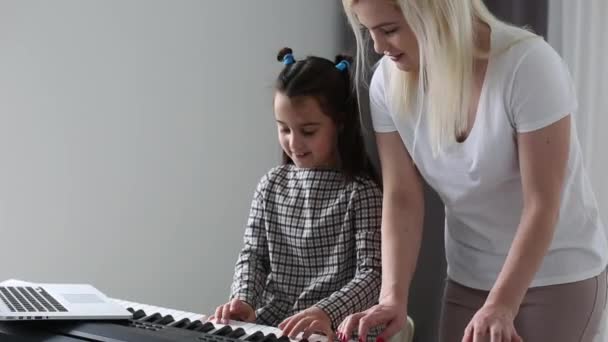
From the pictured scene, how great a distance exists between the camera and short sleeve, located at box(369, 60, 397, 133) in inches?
61.7

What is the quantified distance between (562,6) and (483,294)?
91 cm

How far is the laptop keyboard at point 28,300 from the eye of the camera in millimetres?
1394

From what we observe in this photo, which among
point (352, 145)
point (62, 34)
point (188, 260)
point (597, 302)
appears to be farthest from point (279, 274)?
point (62, 34)

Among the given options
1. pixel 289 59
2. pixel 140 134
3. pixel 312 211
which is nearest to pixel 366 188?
pixel 312 211

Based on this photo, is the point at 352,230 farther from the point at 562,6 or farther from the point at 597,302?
the point at 562,6

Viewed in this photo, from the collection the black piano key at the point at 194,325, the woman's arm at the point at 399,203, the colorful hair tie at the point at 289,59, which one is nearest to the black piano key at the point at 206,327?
the black piano key at the point at 194,325

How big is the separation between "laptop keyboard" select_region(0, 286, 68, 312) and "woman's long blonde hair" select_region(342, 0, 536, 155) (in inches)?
28.2

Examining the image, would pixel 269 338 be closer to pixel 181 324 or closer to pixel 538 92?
pixel 181 324

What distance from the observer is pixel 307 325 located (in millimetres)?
1435

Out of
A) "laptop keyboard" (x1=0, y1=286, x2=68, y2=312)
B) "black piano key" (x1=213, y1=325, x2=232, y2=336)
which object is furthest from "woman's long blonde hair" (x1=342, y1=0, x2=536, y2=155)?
"laptop keyboard" (x1=0, y1=286, x2=68, y2=312)

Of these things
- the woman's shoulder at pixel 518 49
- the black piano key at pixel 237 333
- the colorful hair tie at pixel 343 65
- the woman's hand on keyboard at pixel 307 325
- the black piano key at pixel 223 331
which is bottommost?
the woman's hand on keyboard at pixel 307 325

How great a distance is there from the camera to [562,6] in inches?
82.8

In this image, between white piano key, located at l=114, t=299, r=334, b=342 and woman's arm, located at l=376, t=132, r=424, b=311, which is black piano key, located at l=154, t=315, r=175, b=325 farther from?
woman's arm, located at l=376, t=132, r=424, b=311

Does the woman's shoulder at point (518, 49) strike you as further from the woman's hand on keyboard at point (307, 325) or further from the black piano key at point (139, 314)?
the black piano key at point (139, 314)
